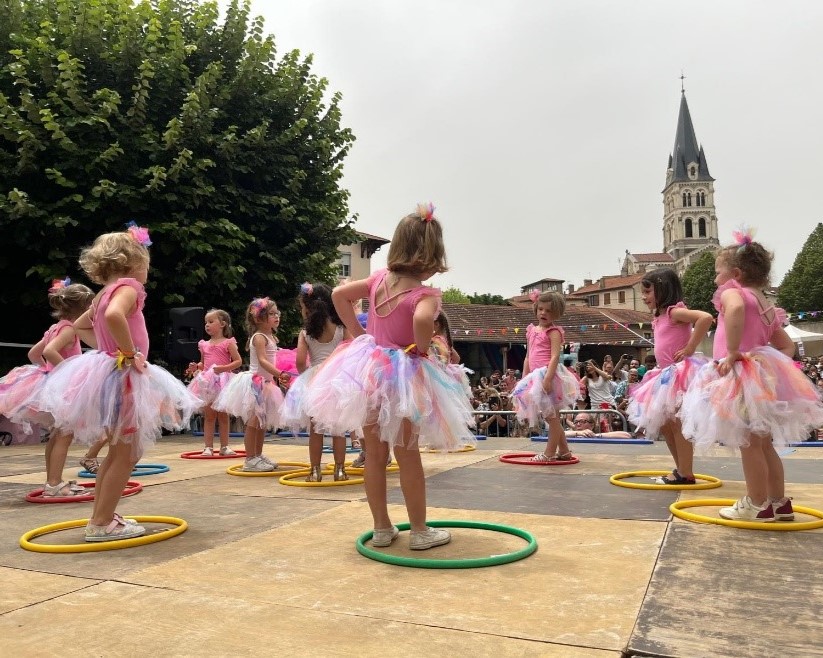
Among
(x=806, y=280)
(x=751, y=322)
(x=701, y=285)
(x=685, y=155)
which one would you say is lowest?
(x=751, y=322)

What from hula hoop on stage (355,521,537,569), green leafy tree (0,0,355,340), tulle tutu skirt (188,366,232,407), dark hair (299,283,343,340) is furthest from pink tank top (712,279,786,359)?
green leafy tree (0,0,355,340)

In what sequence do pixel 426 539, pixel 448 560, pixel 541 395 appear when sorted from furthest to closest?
1. pixel 541 395
2. pixel 426 539
3. pixel 448 560

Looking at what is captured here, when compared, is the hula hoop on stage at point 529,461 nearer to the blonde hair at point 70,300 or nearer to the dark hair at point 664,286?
the dark hair at point 664,286

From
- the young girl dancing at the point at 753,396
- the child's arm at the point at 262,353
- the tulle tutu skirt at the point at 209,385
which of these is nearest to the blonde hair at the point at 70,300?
the child's arm at the point at 262,353

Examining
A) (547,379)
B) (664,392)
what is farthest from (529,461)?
(664,392)

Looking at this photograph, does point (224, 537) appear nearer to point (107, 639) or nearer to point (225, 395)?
point (107, 639)

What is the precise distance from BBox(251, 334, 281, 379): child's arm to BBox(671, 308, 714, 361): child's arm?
13.6 feet

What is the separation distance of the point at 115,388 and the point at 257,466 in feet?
11.2

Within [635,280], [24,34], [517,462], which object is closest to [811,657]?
[517,462]

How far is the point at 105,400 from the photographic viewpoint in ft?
14.1


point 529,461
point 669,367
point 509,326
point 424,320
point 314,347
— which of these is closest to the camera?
point 424,320

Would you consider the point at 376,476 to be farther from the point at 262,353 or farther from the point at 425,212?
the point at 262,353

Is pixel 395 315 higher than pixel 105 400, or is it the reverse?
pixel 395 315

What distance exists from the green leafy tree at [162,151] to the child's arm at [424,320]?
32.9ft
